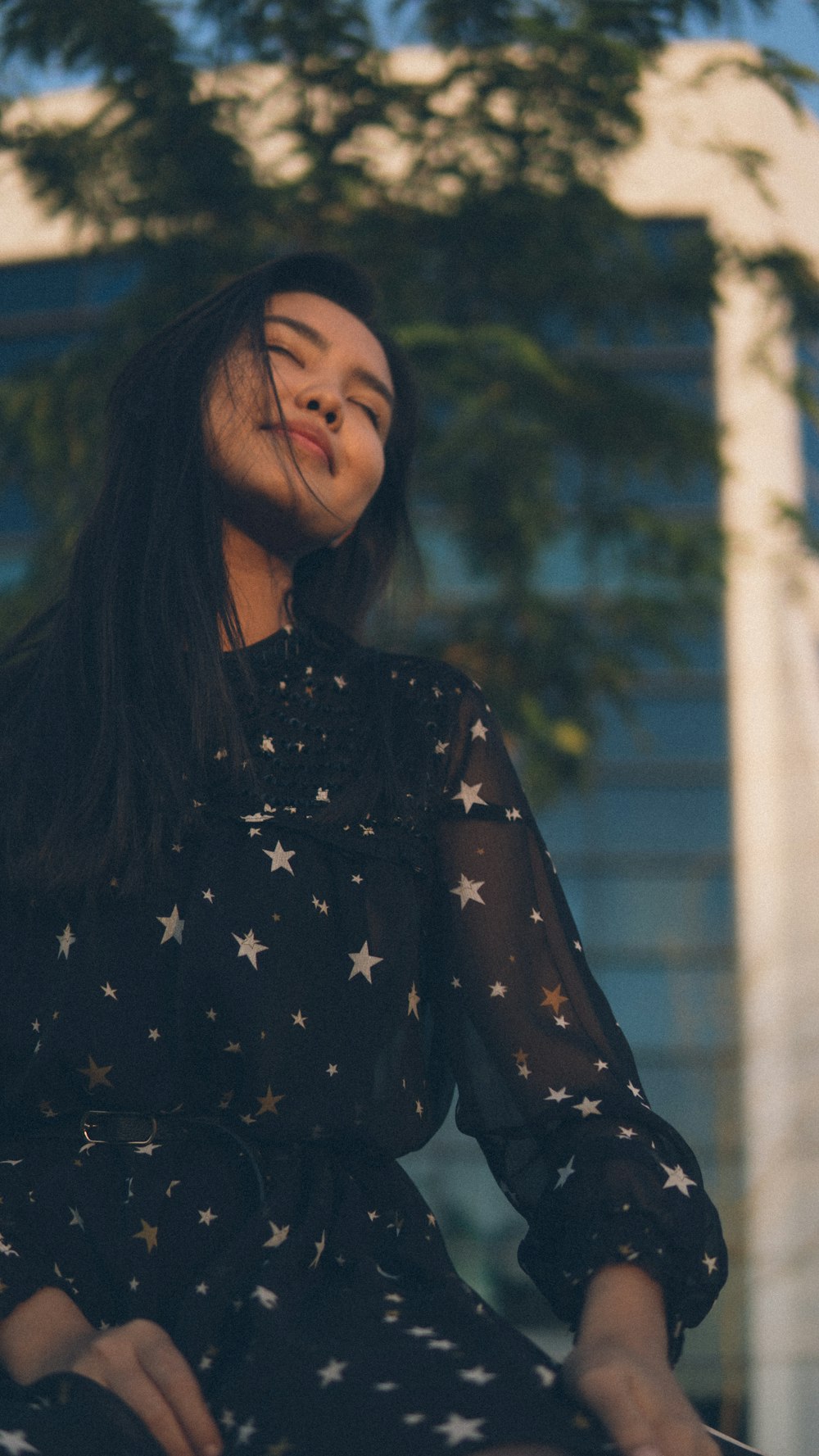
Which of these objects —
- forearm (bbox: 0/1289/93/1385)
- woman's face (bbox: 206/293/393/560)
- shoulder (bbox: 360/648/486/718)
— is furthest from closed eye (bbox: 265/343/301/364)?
forearm (bbox: 0/1289/93/1385)

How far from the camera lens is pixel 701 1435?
1079 millimetres

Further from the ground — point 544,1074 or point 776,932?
point 544,1074

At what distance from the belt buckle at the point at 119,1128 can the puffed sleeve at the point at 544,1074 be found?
0.29m

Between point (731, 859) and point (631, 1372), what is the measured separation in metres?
9.78

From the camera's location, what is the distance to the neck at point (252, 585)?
69.9 inches

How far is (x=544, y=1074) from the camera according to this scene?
1.44 metres

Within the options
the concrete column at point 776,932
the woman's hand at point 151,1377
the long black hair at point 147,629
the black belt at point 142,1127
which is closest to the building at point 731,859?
the concrete column at point 776,932

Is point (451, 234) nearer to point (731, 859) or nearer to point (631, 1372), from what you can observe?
point (631, 1372)

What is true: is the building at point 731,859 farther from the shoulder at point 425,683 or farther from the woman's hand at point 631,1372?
the woman's hand at point 631,1372

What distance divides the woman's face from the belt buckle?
676 millimetres

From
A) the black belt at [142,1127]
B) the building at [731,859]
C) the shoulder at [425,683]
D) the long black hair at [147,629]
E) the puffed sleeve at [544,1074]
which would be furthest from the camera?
the building at [731,859]

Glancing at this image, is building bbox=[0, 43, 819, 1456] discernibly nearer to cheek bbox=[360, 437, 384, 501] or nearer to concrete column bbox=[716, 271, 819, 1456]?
concrete column bbox=[716, 271, 819, 1456]

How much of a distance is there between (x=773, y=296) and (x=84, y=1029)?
459 cm

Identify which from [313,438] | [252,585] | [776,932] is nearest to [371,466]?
[313,438]
